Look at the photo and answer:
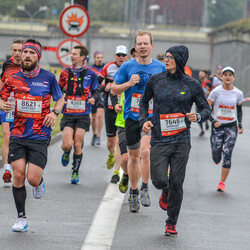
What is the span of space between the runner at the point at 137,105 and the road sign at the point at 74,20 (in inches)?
375

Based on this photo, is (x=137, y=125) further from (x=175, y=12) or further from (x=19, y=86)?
(x=175, y=12)

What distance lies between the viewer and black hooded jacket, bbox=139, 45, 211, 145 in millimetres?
7469

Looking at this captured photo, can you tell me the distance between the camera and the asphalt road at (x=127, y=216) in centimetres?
699

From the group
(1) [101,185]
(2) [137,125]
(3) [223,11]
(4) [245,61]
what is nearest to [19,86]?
(2) [137,125]

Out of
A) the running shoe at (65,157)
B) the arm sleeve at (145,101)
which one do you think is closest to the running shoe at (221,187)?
the running shoe at (65,157)

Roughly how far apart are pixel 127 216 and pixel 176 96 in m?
1.56

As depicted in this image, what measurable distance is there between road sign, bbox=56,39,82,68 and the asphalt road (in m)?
6.06

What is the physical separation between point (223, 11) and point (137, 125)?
259ft

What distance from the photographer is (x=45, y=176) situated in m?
11.3

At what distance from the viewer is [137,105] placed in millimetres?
8680

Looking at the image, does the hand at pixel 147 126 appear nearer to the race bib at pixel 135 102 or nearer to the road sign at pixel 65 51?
the race bib at pixel 135 102

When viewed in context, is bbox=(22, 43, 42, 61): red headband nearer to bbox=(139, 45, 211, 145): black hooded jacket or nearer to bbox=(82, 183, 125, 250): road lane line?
bbox=(139, 45, 211, 145): black hooded jacket

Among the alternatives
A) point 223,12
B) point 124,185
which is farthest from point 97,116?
point 223,12

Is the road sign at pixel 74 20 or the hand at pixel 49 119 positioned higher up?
the road sign at pixel 74 20
